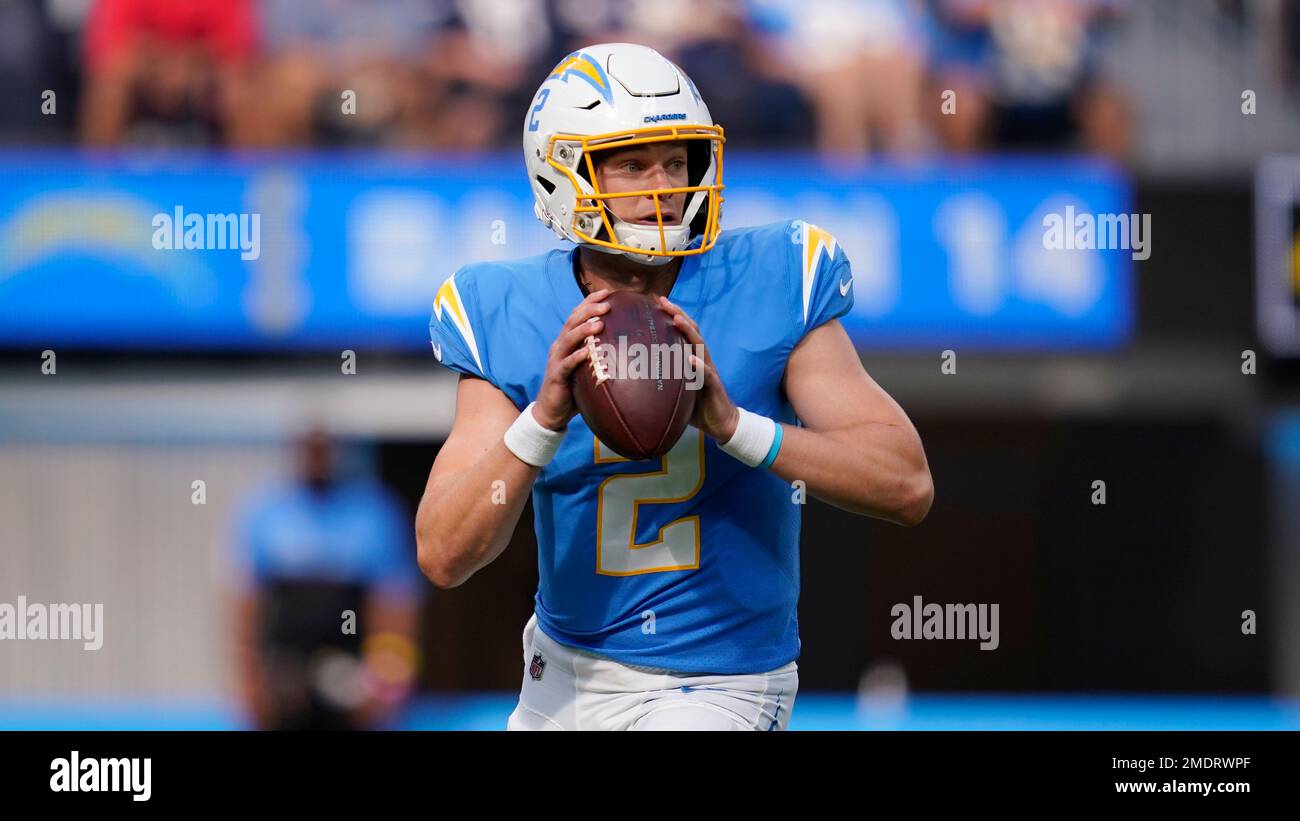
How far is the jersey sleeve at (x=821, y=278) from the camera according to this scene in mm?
2494

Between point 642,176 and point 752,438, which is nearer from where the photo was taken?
point 752,438

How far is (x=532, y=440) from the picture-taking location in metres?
2.30

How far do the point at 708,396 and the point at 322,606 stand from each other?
3400mm

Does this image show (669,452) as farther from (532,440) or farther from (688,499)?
(532,440)

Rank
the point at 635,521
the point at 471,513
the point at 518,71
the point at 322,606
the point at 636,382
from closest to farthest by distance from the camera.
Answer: the point at 636,382 → the point at 471,513 → the point at 635,521 → the point at 322,606 → the point at 518,71

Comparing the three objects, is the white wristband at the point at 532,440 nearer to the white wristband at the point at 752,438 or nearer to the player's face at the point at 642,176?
the white wristband at the point at 752,438

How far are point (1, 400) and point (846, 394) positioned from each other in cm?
404

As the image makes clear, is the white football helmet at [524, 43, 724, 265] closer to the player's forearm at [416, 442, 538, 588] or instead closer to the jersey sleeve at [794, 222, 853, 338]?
the jersey sleeve at [794, 222, 853, 338]

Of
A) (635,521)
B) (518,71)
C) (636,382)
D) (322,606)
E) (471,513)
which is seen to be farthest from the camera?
(518,71)

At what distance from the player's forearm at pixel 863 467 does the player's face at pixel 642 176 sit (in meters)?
0.40

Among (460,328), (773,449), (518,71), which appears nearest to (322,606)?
(518,71)

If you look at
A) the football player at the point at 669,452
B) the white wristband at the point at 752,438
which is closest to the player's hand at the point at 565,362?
the football player at the point at 669,452

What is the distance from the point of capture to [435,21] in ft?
18.2

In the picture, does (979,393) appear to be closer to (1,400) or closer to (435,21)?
(435,21)
